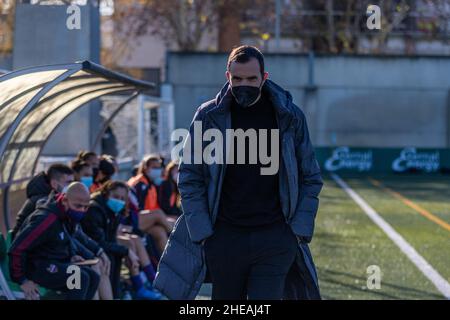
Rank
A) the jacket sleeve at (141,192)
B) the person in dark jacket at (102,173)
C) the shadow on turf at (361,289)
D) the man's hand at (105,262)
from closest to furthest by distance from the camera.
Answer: the man's hand at (105,262) < the shadow on turf at (361,289) < the person in dark jacket at (102,173) < the jacket sleeve at (141,192)

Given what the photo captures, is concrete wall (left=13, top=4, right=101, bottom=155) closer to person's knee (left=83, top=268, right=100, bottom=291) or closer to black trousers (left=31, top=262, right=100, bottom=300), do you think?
person's knee (left=83, top=268, right=100, bottom=291)

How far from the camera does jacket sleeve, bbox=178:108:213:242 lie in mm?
5672

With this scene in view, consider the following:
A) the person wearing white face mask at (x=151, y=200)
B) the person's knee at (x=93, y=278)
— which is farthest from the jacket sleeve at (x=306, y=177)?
the person wearing white face mask at (x=151, y=200)

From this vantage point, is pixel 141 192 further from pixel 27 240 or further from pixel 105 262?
pixel 27 240

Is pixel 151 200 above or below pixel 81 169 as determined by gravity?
below

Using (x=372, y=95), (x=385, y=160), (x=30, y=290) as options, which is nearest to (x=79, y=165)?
(x=30, y=290)

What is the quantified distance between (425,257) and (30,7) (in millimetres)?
6323

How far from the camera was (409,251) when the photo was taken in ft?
47.3

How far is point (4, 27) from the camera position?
42.4 metres

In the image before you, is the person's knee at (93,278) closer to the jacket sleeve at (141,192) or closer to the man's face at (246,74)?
the man's face at (246,74)

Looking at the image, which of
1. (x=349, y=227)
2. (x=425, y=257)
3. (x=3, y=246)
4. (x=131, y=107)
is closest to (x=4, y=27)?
(x=131, y=107)

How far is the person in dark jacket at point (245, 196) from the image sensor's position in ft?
18.6

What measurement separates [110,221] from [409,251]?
18.3 ft
